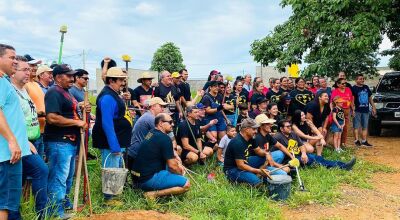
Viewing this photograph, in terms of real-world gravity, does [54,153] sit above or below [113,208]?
above

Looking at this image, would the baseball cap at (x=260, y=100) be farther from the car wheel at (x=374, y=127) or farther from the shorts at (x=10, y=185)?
the shorts at (x=10, y=185)

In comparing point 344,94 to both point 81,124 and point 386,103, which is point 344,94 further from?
point 81,124

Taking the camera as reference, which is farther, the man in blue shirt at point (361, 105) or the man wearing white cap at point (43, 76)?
the man in blue shirt at point (361, 105)

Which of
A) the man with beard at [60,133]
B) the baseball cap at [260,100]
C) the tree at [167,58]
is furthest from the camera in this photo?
the tree at [167,58]

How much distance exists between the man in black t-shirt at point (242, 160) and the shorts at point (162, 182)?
36.3 inches

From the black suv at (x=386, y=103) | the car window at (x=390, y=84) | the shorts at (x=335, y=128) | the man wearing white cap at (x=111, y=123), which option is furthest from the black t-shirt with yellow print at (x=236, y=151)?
the car window at (x=390, y=84)

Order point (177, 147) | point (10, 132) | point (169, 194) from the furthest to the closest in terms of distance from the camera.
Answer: point (177, 147)
point (169, 194)
point (10, 132)

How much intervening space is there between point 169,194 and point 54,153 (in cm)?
167

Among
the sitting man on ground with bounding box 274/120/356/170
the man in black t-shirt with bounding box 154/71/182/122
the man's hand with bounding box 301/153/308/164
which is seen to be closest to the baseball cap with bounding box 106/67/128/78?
the man in black t-shirt with bounding box 154/71/182/122

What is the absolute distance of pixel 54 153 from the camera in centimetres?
463

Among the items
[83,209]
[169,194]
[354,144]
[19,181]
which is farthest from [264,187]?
[354,144]

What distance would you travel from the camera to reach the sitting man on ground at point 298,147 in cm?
714

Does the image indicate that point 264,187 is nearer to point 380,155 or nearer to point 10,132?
point 10,132

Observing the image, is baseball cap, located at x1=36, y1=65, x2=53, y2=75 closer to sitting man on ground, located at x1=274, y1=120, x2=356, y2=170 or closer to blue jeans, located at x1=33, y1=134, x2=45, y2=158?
blue jeans, located at x1=33, y1=134, x2=45, y2=158
